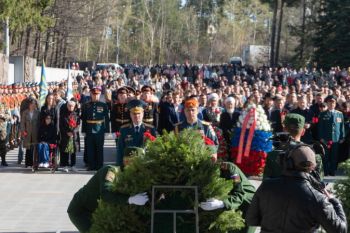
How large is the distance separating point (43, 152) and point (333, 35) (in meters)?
43.1

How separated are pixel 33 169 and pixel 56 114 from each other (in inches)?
46.5

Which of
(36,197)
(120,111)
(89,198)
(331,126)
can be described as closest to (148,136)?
(89,198)

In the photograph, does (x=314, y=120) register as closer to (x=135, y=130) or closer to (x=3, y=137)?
(x=3, y=137)

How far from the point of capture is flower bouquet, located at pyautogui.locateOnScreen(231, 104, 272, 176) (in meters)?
14.4

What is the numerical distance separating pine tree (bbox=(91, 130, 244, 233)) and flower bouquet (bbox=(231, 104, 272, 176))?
23.6 ft

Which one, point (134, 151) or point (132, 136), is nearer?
point (134, 151)

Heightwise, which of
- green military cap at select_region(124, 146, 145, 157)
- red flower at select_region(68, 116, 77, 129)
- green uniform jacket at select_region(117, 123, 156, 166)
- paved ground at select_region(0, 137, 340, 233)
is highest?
green military cap at select_region(124, 146, 145, 157)

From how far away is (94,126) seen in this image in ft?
56.5

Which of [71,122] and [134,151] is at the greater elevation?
[134,151]

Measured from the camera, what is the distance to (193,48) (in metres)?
100

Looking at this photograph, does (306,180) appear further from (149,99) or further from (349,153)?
(349,153)

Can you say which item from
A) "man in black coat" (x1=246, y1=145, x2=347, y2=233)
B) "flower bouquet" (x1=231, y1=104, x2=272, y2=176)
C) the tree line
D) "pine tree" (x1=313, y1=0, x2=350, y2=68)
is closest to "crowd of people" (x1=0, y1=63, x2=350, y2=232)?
"flower bouquet" (x1=231, y1=104, x2=272, y2=176)

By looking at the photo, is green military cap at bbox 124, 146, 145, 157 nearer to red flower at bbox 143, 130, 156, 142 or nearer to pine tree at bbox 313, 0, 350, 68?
red flower at bbox 143, 130, 156, 142

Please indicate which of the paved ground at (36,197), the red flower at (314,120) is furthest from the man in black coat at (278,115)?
the paved ground at (36,197)
